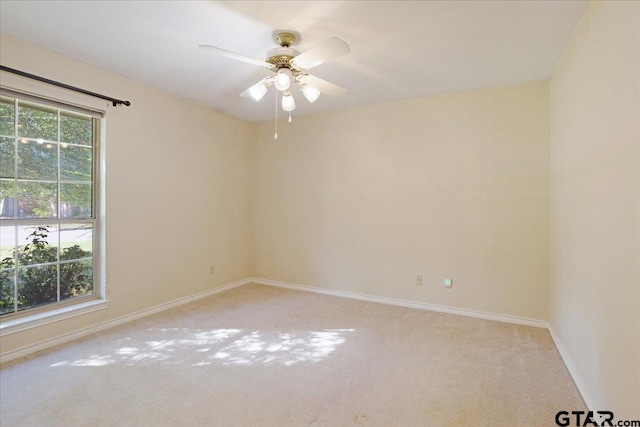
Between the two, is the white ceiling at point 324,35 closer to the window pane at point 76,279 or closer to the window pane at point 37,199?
the window pane at point 37,199

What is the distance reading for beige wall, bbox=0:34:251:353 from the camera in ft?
9.43

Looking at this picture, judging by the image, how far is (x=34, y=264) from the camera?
108 inches

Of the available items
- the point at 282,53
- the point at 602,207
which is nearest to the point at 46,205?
the point at 282,53

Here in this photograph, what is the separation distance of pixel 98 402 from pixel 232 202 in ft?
10.1

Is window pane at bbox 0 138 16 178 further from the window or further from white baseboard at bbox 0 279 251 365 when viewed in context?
white baseboard at bbox 0 279 251 365

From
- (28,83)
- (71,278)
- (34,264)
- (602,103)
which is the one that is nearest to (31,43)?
(28,83)

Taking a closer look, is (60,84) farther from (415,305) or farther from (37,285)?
(415,305)

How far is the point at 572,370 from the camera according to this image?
2.28 metres

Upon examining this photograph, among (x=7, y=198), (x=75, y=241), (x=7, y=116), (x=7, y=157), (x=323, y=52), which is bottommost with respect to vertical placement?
(x=75, y=241)

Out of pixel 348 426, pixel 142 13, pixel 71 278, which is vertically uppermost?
pixel 142 13

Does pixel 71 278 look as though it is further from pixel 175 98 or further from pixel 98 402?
pixel 175 98

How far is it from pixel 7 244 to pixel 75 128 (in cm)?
118

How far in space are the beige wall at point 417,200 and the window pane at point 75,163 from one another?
2.33 meters

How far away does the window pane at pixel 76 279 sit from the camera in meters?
2.95
